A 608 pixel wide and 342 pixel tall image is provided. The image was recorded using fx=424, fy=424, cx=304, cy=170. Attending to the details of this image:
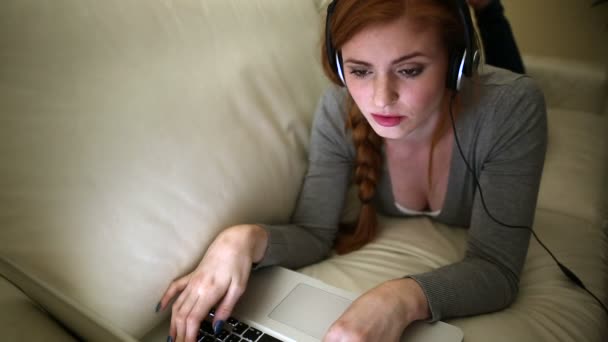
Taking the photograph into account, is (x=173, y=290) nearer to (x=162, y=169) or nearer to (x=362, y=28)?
(x=162, y=169)

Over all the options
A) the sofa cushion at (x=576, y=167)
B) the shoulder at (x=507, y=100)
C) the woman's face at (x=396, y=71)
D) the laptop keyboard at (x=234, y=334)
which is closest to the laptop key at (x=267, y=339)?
the laptop keyboard at (x=234, y=334)

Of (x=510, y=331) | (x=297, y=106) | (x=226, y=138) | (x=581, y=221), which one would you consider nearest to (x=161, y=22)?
(x=226, y=138)

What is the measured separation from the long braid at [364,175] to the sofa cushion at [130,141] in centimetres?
15

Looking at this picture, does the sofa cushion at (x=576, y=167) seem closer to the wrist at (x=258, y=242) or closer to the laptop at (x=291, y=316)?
the laptop at (x=291, y=316)

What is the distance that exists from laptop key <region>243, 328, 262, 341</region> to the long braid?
Answer: 0.31m

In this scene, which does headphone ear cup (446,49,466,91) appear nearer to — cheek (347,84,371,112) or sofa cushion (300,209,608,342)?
cheek (347,84,371,112)

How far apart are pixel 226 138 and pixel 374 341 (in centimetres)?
39

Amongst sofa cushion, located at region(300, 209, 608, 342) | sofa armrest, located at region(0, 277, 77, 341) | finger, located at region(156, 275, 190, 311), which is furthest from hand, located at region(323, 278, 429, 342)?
sofa armrest, located at region(0, 277, 77, 341)

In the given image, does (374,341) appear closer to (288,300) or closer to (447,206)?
(288,300)

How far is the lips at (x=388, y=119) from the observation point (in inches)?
26.5

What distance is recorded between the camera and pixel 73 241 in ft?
1.73

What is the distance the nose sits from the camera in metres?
0.63

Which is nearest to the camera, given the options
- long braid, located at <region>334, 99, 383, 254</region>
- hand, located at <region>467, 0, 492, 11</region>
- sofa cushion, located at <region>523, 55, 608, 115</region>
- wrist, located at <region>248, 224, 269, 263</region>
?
wrist, located at <region>248, 224, 269, 263</region>

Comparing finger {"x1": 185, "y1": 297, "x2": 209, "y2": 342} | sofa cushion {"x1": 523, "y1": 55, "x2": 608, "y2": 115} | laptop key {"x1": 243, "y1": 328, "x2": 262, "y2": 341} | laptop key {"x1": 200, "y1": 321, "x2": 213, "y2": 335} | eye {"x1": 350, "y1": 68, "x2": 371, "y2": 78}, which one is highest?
eye {"x1": 350, "y1": 68, "x2": 371, "y2": 78}
